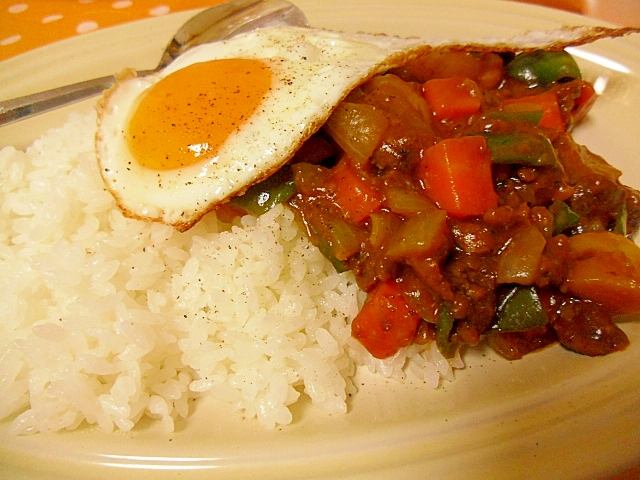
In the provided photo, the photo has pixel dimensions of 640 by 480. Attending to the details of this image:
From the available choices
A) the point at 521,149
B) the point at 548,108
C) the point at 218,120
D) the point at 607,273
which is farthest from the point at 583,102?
the point at 218,120

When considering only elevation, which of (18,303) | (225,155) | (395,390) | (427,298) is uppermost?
(225,155)

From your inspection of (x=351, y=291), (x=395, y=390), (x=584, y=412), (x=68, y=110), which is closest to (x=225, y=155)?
(x=351, y=291)

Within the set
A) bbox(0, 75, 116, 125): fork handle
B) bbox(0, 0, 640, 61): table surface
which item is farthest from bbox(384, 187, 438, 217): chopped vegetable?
bbox(0, 0, 640, 61): table surface

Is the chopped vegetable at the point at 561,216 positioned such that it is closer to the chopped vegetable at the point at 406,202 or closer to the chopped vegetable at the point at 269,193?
the chopped vegetable at the point at 406,202

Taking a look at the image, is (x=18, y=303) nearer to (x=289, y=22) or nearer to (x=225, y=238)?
(x=225, y=238)

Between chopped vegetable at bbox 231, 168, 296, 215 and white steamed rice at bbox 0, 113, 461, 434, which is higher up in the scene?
chopped vegetable at bbox 231, 168, 296, 215

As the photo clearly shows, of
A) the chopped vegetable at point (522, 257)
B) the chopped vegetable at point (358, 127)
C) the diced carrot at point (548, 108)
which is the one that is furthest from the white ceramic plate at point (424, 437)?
the diced carrot at point (548, 108)

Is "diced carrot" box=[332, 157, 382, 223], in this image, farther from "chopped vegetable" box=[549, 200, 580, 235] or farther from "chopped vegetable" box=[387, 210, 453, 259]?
"chopped vegetable" box=[549, 200, 580, 235]
